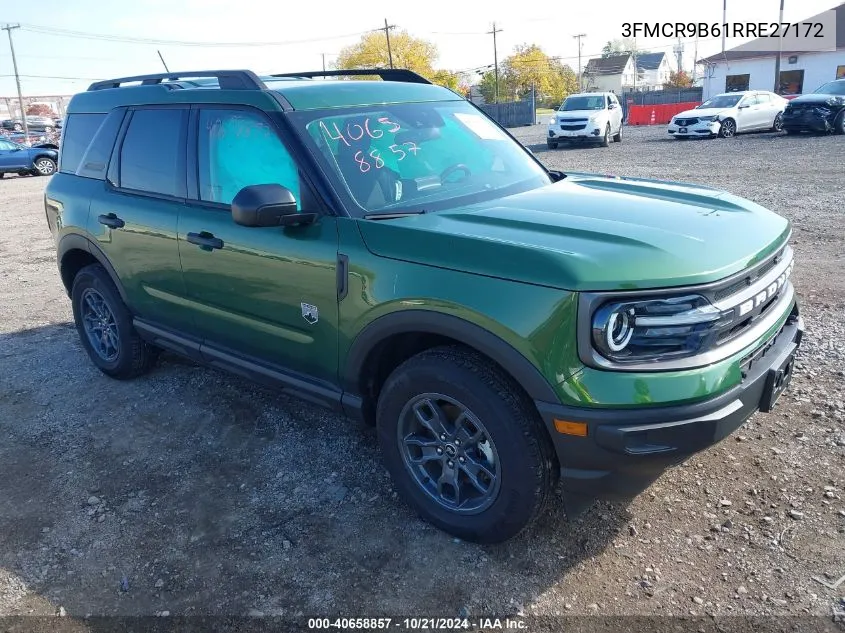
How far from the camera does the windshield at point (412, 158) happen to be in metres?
3.22

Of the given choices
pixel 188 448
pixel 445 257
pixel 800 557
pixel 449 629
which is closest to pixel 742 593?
pixel 800 557

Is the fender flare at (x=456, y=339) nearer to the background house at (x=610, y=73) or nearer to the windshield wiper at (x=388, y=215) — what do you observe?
the windshield wiper at (x=388, y=215)

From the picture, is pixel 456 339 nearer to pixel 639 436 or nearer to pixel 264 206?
pixel 639 436

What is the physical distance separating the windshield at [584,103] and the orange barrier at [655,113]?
14.8 meters

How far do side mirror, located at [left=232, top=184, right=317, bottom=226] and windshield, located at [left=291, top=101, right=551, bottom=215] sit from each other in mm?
271

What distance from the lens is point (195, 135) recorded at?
3.79m

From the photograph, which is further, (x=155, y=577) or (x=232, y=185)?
(x=232, y=185)

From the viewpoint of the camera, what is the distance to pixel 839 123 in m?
19.9

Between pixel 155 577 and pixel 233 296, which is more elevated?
pixel 233 296

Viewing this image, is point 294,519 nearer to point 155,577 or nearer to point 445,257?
point 155,577

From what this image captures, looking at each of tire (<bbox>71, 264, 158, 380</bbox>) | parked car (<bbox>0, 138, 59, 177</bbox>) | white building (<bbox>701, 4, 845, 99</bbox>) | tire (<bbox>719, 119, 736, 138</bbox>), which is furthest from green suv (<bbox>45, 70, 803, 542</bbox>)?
white building (<bbox>701, 4, 845, 99</bbox>)

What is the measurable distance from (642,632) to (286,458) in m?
2.10

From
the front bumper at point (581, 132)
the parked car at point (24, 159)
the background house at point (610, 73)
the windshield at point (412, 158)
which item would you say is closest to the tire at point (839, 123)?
the front bumper at point (581, 132)

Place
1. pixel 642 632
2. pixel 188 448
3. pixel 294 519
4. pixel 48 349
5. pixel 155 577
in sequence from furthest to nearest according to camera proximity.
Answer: pixel 48 349, pixel 188 448, pixel 294 519, pixel 155 577, pixel 642 632
